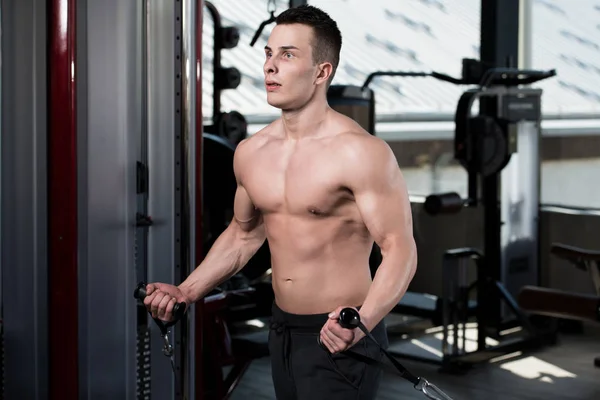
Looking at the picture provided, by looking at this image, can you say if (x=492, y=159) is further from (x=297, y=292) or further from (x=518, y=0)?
(x=297, y=292)

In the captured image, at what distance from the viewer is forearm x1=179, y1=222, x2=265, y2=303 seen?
1979mm

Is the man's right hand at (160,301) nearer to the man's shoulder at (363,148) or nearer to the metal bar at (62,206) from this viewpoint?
the man's shoulder at (363,148)

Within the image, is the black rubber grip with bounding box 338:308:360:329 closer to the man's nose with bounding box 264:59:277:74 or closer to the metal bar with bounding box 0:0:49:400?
the man's nose with bounding box 264:59:277:74

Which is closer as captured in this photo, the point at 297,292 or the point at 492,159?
the point at 297,292

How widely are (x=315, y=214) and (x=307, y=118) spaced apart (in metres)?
0.20

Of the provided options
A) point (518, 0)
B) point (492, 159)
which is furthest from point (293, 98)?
point (518, 0)

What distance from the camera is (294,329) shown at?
6.30 feet

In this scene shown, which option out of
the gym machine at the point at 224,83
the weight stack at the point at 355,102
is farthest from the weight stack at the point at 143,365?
the weight stack at the point at 355,102

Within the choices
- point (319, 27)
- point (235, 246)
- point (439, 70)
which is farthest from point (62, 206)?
point (439, 70)

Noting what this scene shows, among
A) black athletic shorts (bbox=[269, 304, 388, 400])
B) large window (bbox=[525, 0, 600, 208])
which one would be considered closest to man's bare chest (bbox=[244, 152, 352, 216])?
black athletic shorts (bbox=[269, 304, 388, 400])

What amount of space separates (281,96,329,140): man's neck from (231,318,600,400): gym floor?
6.76 ft

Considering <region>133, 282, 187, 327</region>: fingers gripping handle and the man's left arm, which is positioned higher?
the man's left arm

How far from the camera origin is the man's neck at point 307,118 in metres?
1.88

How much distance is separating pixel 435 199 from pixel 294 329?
2672mm
